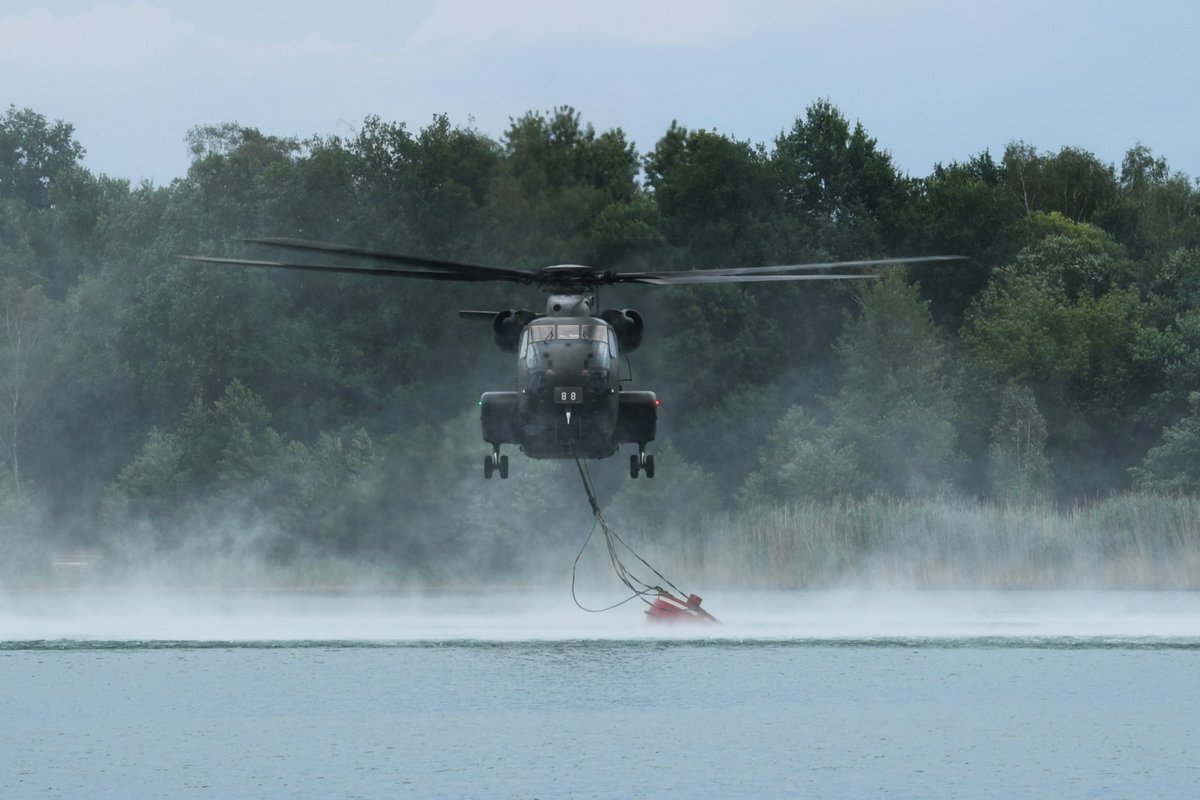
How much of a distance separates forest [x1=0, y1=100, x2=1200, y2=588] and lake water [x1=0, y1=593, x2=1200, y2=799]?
254cm

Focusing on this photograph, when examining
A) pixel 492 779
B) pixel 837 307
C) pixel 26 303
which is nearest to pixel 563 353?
pixel 492 779

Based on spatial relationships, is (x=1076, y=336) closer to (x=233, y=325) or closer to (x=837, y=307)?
(x=837, y=307)

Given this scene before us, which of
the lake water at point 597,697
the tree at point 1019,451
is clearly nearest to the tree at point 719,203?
the tree at point 1019,451

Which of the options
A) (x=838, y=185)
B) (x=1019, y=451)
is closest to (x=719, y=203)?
(x=838, y=185)

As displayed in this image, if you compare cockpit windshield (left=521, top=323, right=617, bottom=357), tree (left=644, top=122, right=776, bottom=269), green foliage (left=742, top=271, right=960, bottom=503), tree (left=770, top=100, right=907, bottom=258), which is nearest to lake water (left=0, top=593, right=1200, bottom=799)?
cockpit windshield (left=521, top=323, right=617, bottom=357)

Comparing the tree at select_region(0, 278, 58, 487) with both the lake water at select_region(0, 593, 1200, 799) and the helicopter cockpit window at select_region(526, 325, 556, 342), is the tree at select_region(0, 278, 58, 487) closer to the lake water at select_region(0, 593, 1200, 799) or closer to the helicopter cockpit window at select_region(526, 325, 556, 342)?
the lake water at select_region(0, 593, 1200, 799)

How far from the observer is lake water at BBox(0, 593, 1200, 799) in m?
41.7

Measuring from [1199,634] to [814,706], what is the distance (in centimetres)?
1395

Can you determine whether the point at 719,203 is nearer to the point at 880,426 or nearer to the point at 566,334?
the point at 880,426

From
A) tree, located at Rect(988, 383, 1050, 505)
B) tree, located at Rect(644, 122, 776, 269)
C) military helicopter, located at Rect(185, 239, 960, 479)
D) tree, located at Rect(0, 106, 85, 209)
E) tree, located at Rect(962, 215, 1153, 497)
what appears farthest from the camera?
tree, located at Rect(0, 106, 85, 209)

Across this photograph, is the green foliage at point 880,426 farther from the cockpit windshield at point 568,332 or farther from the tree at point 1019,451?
the cockpit windshield at point 568,332

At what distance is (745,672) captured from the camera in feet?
189

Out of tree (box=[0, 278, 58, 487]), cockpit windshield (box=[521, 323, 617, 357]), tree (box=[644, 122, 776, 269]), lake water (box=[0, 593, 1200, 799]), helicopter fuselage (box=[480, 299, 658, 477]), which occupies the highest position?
tree (box=[644, 122, 776, 269])

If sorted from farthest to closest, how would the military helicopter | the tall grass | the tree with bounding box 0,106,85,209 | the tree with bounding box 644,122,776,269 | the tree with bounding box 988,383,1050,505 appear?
the tree with bounding box 0,106,85,209
the tree with bounding box 644,122,776,269
the tree with bounding box 988,383,1050,505
the tall grass
the military helicopter
